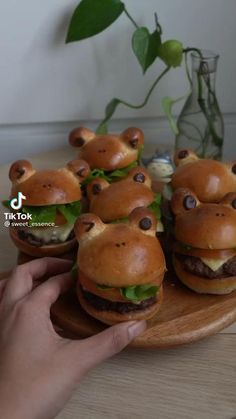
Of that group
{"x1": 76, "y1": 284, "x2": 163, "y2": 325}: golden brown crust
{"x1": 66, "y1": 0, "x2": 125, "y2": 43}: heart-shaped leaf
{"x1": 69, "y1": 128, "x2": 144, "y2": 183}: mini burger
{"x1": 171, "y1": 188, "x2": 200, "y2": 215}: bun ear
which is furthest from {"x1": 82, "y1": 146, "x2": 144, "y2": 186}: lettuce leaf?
{"x1": 66, "y1": 0, "x2": 125, "y2": 43}: heart-shaped leaf

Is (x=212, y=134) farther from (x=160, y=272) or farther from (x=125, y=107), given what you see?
(x=160, y=272)

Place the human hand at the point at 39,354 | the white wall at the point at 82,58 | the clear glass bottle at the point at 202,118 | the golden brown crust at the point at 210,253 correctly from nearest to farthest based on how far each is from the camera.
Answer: the human hand at the point at 39,354
the golden brown crust at the point at 210,253
the clear glass bottle at the point at 202,118
the white wall at the point at 82,58

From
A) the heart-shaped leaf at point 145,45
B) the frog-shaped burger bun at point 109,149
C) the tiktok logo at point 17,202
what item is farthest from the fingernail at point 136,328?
the heart-shaped leaf at point 145,45

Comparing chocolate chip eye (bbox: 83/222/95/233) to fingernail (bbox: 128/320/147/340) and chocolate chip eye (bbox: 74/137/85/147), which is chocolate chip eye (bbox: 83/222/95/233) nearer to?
fingernail (bbox: 128/320/147/340)

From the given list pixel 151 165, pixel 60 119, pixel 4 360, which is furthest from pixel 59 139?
pixel 4 360

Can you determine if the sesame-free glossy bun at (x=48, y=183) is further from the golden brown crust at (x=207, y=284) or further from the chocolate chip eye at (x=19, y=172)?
the golden brown crust at (x=207, y=284)
